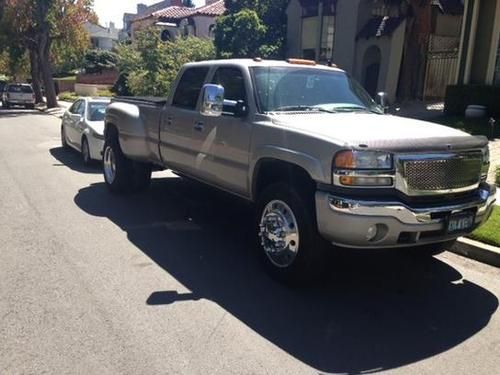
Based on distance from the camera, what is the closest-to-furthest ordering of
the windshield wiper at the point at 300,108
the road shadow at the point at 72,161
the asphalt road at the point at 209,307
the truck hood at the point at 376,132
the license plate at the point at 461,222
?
1. the asphalt road at the point at 209,307
2. the truck hood at the point at 376,132
3. the license plate at the point at 461,222
4. the windshield wiper at the point at 300,108
5. the road shadow at the point at 72,161

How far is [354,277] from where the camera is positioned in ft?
17.3

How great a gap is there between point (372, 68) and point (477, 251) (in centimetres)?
2080

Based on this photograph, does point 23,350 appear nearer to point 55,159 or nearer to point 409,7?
point 55,159

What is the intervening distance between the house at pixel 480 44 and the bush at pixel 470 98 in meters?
0.81

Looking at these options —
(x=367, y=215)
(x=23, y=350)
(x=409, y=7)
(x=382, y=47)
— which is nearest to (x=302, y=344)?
(x=367, y=215)

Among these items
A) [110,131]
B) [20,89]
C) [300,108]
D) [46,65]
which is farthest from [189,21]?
[300,108]

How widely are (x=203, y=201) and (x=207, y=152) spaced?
7.11 ft

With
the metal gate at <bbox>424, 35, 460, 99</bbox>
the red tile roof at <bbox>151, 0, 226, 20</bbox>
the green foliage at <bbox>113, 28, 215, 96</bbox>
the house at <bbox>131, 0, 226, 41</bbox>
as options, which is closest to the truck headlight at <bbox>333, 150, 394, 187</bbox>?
the metal gate at <bbox>424, 35, 460, 99</bbox>

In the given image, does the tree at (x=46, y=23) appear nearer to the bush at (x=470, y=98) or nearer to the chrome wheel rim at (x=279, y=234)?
the bush at (x=470, y=98)

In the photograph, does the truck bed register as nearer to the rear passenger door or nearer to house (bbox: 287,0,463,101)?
the rear passenger door

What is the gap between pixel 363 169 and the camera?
4301 mm

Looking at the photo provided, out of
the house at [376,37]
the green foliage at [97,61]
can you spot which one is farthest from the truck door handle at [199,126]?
the green foliage at [97,61]

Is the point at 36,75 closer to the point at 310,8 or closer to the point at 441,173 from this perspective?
the point at 310,8

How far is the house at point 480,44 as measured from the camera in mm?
16828
